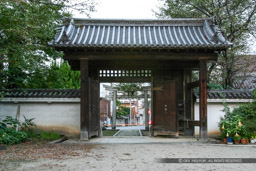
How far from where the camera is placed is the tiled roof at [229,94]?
11.1 metres

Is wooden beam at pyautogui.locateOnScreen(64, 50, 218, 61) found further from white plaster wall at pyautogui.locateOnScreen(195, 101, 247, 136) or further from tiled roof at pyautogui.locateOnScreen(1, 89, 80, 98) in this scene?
white plaster wall at pyautogui.locateOnScreen(195, 101, 247, 136)

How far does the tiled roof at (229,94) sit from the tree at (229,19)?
3382 mm

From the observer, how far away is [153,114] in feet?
37.6

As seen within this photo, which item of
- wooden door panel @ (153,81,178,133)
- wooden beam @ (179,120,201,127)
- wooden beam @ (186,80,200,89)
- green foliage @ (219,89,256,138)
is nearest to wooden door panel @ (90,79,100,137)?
wooden door panel @ (153,81,178,133)

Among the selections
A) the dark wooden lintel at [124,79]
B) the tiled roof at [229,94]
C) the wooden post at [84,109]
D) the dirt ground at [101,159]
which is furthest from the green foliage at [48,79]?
the tiled roof at [229,94]

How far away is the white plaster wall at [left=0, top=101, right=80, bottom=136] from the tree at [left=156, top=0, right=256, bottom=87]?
325 inches

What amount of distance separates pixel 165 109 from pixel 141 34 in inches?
133

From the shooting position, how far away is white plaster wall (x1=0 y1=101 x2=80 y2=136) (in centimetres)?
1104

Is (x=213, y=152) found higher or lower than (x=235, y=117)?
lower

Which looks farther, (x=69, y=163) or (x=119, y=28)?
(x=119, y=28)

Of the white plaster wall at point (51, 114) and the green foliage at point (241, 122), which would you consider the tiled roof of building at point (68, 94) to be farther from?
the green foliage at point (241, 122)

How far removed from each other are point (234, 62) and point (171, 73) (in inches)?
209

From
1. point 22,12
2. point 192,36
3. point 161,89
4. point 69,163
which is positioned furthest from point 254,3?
point 69,163

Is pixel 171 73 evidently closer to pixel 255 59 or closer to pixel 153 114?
pixel 153 114
